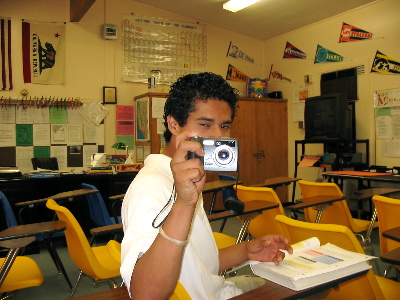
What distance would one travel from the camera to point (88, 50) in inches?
210

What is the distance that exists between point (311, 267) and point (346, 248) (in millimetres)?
Answer: 440

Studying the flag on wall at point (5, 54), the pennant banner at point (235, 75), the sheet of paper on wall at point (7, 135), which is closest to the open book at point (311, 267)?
the sheet of paper on wall at point (7, 135)

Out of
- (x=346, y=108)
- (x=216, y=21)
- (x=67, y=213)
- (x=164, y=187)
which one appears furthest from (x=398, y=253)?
(x=216, y=21)

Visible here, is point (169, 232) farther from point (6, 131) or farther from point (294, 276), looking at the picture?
point (6, 131)

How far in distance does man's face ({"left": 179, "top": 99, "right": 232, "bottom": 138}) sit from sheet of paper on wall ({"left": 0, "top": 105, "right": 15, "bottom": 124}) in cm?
457

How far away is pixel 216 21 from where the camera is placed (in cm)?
606

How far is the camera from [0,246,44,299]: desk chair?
5.95 feet

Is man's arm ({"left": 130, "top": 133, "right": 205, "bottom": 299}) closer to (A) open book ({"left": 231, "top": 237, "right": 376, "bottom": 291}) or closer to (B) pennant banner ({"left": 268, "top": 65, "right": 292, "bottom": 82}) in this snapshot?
(A) open book ({"left": 231, "top": 237, "right": 376, "bottom": 291})

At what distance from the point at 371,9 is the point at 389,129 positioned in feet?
5.25

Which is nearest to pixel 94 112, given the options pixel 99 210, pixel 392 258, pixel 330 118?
pixel 99 210

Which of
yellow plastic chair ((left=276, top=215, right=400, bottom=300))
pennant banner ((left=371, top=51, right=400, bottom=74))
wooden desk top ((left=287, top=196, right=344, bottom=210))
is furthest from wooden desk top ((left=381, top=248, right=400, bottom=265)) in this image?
pennant banner ((left=371, top=51, right=400, bottom=74))

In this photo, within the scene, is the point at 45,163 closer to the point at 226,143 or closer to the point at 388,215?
the point at 388,215

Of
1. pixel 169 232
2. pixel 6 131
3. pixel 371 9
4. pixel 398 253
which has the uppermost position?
pixel 371 9

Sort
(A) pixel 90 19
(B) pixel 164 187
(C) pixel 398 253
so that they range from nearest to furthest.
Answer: (B) pixel 164 187, (C) pixel 398 253, (A) pixel 90 19
